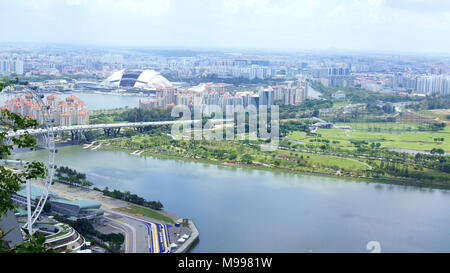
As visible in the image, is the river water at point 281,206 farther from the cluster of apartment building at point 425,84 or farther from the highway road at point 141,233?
the cluster of apartment building at point 425,84

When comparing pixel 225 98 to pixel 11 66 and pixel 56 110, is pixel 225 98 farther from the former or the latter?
pixel 11 66

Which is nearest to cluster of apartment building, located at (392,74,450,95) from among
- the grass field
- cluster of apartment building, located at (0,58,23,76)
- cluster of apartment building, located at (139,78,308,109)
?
cluster of apartment building, located at (139,78,308,109)

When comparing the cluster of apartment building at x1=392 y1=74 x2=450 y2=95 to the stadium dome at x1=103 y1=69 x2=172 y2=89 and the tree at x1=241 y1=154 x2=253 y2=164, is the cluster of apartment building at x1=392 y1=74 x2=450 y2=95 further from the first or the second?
the tree at x1=241 y1=154 x2=253 y2=164

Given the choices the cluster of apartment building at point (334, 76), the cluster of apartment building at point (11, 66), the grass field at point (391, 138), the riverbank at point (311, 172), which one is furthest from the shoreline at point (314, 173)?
the cluster of apartment building at point (334, 76)

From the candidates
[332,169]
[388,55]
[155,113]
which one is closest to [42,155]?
[155,113]

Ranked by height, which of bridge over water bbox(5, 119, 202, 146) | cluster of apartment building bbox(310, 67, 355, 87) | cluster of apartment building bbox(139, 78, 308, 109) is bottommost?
bridge over water bbox(5, 119, 202, 146)
